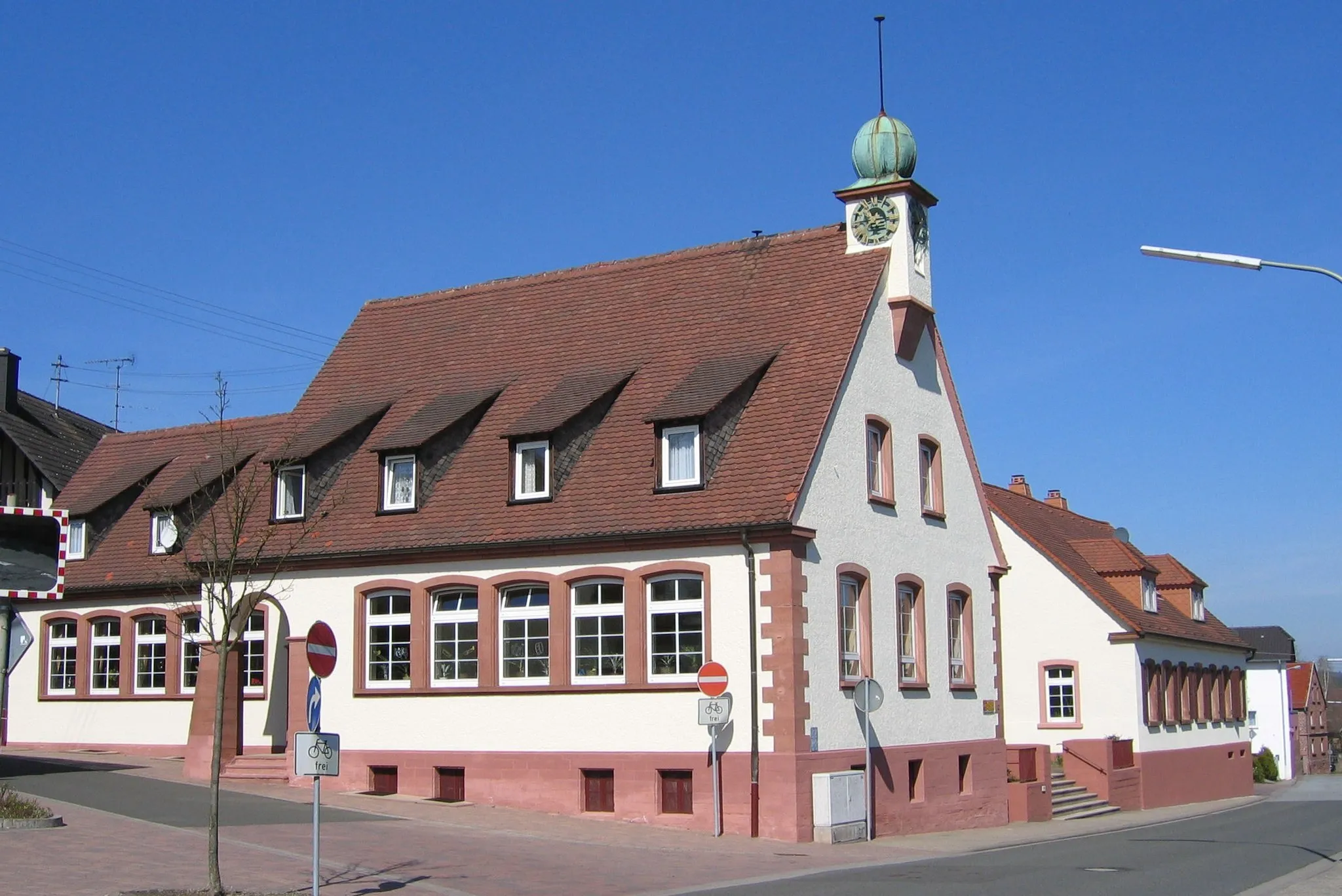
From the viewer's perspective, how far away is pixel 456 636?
24922mm

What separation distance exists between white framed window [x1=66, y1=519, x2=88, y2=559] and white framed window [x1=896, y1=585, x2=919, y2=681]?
668 inches

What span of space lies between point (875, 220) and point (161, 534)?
598 inches

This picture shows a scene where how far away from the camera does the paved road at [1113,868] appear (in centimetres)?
1574

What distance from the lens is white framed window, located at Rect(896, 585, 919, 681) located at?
995 inches

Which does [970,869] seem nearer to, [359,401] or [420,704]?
[420,704]

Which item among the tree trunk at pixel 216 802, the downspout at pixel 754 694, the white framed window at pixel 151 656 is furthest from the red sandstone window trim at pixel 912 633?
the white framed window at pixel 151 656

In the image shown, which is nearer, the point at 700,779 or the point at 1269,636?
the point at 700,779

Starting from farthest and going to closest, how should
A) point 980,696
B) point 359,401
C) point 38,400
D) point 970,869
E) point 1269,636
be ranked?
1. point 1269,636
2. point 38,400
3. point 359,401
4. point 980,696
5. point 970,869

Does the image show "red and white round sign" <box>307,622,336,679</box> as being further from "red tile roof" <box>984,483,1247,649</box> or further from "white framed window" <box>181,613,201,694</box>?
"red tile roof" <box>984,483,1247,649</box>

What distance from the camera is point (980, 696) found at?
27.7 meters

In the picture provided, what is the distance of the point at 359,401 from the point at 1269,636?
71.8 m

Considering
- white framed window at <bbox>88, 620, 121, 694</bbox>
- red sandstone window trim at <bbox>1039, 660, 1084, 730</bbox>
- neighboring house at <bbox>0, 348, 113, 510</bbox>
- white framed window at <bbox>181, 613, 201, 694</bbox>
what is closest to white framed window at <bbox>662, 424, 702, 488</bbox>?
white framed window at <bbox>181, 613, 201, 694</bbox>

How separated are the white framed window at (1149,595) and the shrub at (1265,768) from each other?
68.5ft

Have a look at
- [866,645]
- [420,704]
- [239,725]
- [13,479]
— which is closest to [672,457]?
[866,645]
